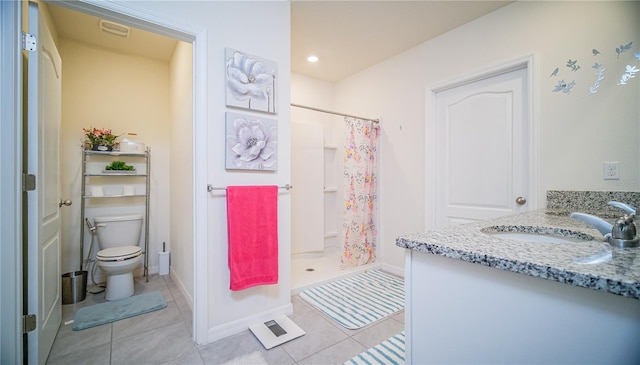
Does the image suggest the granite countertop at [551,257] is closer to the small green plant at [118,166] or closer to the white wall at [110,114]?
the small green plant at [118,166]

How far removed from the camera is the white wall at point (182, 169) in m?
2.08

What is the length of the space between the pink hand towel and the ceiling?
154 cm

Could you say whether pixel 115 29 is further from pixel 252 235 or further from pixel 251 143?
pixel 252 235

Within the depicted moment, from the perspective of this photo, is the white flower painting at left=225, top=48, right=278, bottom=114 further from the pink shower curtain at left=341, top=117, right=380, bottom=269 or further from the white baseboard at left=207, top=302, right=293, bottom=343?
the white baseboard at left=207, top=302, right=293, bottom=343

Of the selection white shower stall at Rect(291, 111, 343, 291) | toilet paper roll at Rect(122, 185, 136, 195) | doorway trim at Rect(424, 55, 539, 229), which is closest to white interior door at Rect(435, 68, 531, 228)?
doorway trim at Rect(424, 55, 539, 229)

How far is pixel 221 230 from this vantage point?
171cm

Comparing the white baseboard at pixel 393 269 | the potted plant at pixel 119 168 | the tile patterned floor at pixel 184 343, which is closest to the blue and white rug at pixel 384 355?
the tile patterned floor at pixel 184 343

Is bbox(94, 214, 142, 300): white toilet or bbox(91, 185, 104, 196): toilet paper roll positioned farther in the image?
bbox(91, 185, 104, 196): toilet paper roll

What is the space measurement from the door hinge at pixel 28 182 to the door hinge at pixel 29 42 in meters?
0.61

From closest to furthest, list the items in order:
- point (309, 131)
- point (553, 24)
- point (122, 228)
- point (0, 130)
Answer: point (0, 130) < point (553, 24) < point (122, 228) < point (309, 131)

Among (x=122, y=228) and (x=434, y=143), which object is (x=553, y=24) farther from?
(x=122, y=228)

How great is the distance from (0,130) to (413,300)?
1.76 meters

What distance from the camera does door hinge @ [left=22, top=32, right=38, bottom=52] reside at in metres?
1.25

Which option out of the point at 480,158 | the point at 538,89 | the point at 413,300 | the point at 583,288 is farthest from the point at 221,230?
the point at 538,89
